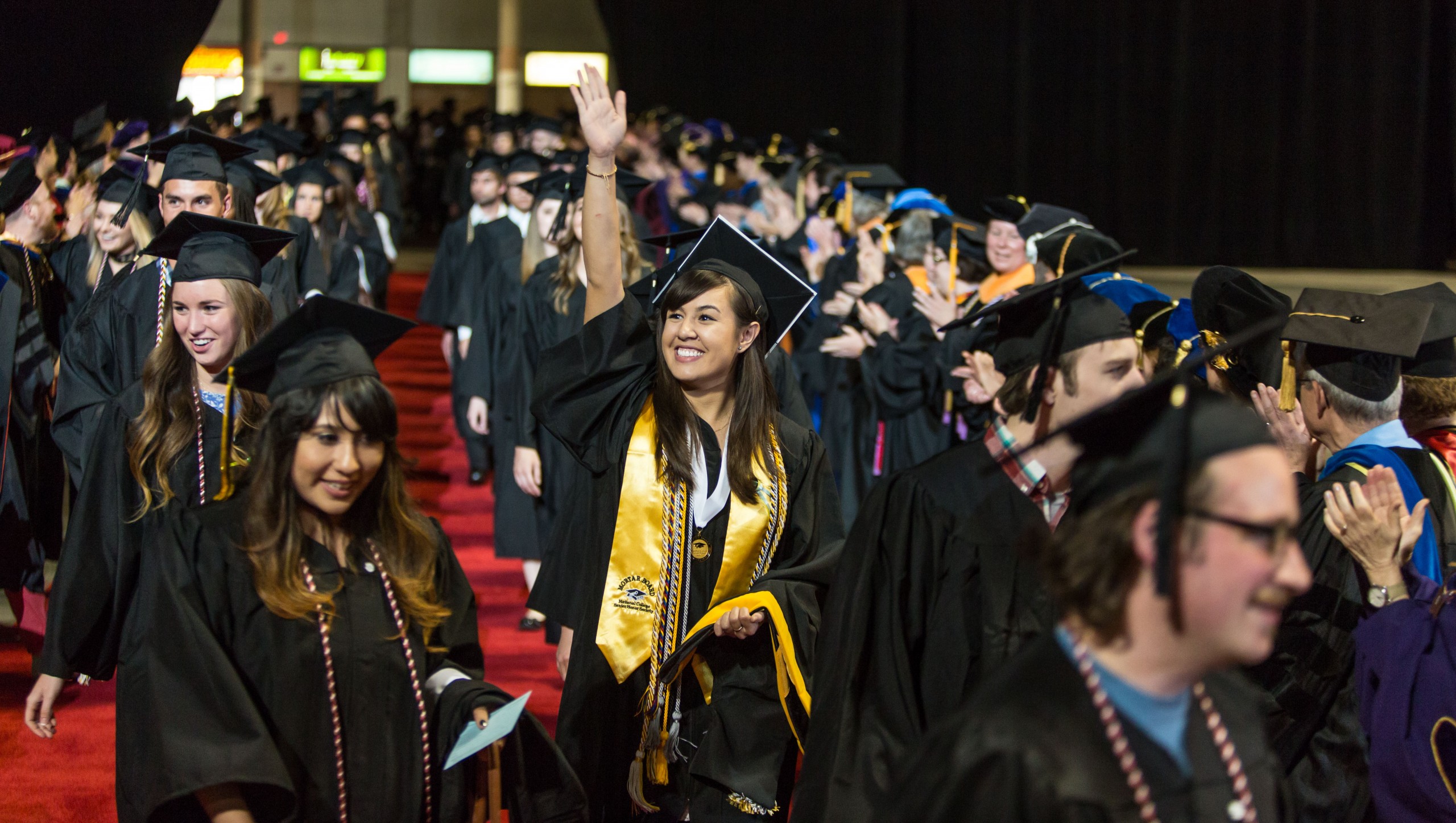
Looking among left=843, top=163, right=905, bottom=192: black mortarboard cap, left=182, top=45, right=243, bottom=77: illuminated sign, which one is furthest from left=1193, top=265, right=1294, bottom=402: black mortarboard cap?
left=182, top=45, right=243, bottom=77: illuminated sign

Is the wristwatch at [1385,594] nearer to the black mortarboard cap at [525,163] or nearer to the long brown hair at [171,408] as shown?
the long brown hair at [171,408]

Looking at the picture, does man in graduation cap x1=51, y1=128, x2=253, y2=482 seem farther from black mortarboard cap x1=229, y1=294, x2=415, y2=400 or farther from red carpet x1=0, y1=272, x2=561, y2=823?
black mortarboard cap x1=229, y1=294, x2=415, y2=400

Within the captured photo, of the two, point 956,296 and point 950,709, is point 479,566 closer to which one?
point 956,296

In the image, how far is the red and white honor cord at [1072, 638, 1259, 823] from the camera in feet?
4.89

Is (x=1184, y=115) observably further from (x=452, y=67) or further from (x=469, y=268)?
(x=452, y=67)

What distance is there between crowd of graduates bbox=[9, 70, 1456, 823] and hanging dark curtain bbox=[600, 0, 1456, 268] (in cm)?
1065

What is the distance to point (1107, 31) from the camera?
1474cm

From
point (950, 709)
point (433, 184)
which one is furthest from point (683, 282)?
point (433, 184)

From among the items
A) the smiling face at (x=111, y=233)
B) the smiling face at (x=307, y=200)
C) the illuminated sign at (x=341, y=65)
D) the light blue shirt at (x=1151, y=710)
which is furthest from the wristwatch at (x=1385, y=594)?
the illuminated sign at (x=341, y=65)

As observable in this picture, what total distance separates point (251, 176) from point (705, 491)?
11.1ft

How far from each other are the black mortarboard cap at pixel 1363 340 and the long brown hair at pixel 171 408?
7.50 ft

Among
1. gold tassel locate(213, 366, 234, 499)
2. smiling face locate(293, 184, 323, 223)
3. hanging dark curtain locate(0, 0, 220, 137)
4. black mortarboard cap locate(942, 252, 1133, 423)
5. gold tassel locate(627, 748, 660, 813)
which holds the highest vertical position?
hanging dark curtain locate(0, 0, 220, 137)

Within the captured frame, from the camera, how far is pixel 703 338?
10.5 ft

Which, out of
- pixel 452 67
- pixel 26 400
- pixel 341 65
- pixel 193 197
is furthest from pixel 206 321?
pixel 341 65
